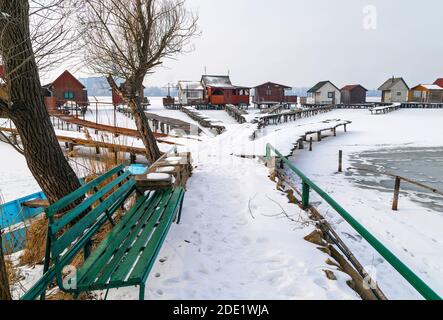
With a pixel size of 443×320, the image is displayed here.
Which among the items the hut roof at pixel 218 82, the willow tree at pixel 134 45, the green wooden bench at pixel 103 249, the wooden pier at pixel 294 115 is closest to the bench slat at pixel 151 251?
the green wooden bench at pixel 103 249

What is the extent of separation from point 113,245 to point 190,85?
44.8 metres

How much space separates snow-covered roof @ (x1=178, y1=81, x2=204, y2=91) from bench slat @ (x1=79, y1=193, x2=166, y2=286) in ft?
140

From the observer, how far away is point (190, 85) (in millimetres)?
46031

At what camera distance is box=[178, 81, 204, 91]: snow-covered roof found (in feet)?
149

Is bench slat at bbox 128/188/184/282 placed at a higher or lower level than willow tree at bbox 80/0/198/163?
lower

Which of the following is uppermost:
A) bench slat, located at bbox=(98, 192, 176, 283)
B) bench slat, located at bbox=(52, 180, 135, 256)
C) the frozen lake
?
bench slat, located at bbox=(52, 180, 135, 256)

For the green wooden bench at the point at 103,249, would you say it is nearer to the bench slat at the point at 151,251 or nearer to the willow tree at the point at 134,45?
the bench slat at the point at 151,251

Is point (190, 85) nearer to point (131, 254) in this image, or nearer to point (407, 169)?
point (407, 169)

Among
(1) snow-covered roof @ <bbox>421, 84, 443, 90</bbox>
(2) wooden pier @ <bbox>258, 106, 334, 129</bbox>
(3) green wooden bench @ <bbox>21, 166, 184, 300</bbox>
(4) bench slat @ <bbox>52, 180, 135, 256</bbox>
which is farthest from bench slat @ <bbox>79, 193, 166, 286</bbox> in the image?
(1) snow-covered roof @ <bbox>421, 84, 443, 90</bbox>

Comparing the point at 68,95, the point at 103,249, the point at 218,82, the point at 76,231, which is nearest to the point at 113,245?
the point at 103,249

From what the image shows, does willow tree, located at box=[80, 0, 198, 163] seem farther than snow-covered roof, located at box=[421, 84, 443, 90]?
No

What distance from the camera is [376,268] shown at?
4695 mm

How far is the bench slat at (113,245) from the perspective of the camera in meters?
2.58

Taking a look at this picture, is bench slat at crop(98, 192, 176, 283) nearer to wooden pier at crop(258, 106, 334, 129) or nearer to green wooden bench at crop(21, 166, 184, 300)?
green wooden bench at crop(21, 166, 184, 300)
